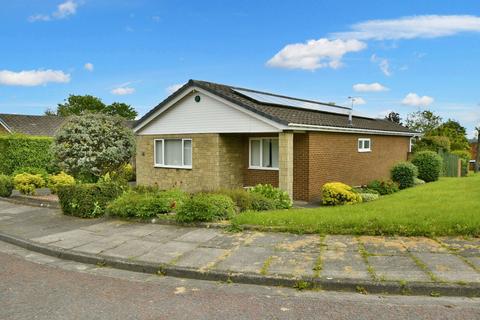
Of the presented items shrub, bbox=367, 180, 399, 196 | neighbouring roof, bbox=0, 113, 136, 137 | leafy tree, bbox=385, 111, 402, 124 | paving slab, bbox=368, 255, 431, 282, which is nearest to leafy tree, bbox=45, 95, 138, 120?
neighbouring roof, bbox=0, 113, 136, 137

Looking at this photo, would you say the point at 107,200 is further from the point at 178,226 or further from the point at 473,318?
the point at 473,318

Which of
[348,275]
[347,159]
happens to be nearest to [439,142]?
[347,159]

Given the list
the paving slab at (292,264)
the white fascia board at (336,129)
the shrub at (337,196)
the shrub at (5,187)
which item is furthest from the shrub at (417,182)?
the shrub at (5,187)

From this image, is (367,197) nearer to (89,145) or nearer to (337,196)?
(337,196)

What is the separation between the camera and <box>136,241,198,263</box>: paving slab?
23.1 feet

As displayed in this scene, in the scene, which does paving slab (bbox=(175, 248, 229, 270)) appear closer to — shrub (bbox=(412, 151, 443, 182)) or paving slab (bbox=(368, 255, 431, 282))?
paving slab (bbox=(368, 255, 431, 282))

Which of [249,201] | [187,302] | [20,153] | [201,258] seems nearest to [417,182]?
[249,201]

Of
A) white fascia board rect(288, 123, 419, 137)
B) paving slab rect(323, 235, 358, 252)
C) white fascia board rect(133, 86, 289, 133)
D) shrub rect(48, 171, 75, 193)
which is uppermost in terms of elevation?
white fascia board rect(133, 86, 289, 133)

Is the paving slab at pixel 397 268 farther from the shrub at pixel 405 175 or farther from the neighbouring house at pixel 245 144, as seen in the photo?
the shrub at pixel 405 175

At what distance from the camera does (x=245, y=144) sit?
16562 mm

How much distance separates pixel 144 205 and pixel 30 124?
104 feet

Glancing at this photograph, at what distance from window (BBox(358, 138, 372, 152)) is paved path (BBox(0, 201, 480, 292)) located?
34.4 feet

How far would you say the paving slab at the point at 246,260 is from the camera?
637 cm

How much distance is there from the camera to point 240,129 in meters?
14.8
